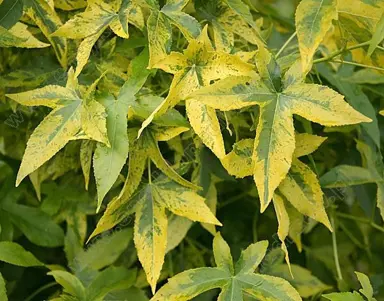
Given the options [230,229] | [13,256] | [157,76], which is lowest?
[230,229]

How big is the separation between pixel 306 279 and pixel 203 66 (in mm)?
385

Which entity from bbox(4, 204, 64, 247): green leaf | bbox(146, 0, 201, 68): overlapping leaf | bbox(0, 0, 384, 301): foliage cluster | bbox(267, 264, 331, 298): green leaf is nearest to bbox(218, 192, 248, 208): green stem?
bbox(0, 0, 384, 301): foliage cluster

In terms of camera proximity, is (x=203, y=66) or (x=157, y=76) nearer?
(x=203, y=66)

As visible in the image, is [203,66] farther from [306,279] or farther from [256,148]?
[306,279]

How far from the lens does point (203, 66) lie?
0.62 m

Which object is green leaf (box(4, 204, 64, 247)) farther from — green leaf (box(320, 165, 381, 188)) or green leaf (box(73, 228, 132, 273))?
green leaf (box(320, 165, 381, 188))

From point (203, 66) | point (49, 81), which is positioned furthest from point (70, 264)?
point (203, 66)

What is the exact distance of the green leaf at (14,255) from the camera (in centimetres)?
74

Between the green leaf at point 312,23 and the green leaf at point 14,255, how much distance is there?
0.39 metres

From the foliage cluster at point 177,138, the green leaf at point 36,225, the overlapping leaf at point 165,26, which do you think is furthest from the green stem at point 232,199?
the overlapping leaf at point 165,26

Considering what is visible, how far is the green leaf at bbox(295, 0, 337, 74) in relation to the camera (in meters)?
0.56

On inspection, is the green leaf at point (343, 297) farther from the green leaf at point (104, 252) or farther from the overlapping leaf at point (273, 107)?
the green leaf at point (104, 252)

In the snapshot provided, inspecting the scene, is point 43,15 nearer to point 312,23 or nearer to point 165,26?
point 165,26

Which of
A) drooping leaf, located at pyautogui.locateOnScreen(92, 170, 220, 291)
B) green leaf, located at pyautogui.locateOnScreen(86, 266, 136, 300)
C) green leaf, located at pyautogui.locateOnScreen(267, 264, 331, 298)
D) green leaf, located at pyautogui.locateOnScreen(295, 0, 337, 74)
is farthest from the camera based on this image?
green leaf, located at pyautogui.locateOnScreen(267, 264, 331, 298)
